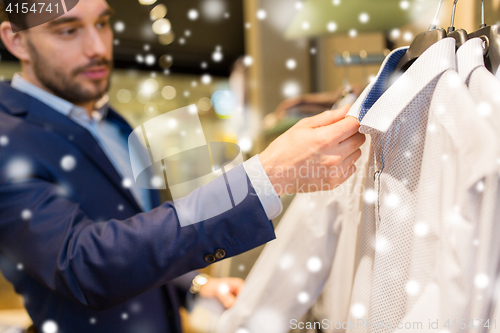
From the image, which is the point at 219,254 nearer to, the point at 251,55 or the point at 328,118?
the point at 328,118

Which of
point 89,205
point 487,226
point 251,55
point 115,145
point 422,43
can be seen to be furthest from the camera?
point 251,55

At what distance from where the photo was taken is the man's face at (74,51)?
0.71 metres

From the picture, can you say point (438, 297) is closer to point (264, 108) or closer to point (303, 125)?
point (303, 125)

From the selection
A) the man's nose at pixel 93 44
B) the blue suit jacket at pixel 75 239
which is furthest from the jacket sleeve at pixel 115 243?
the man's nose at pixel 93 44

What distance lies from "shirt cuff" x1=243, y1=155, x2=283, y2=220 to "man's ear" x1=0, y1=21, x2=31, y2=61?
2.05ft

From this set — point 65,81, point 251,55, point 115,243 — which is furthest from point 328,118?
point 251,55

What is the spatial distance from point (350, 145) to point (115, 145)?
68 centimetres

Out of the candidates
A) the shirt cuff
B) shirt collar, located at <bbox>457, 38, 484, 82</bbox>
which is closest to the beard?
the shirt cuff

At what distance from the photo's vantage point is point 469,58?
1.27ft

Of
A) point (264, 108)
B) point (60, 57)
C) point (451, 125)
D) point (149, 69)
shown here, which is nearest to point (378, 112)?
point (451, 125)

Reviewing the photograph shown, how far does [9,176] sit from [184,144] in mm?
328

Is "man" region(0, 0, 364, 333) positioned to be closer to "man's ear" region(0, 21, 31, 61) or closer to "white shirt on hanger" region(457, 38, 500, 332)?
"man's ear" region(0, 21, 31, 61)

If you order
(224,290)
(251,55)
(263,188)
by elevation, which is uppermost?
(251,55)

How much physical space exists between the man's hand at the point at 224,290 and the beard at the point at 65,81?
1.88ft
